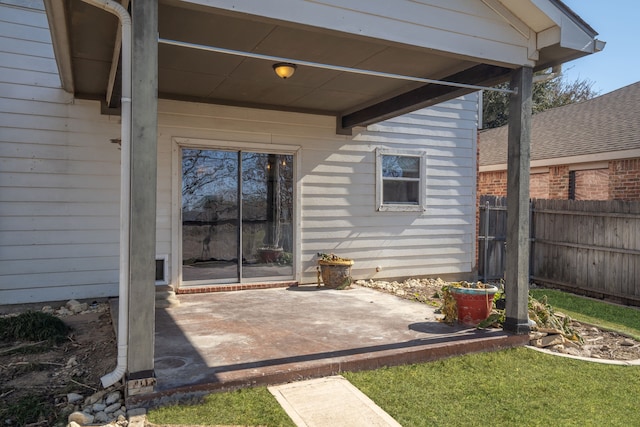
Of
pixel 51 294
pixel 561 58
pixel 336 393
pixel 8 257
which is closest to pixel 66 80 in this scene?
pixel 8 257

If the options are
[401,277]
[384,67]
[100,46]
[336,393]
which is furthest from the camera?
[401,277]

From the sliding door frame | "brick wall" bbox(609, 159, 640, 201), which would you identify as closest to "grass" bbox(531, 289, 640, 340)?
"brick wall" bbox(609, 159, 640, 201)

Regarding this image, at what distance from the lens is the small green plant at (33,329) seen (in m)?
4.59

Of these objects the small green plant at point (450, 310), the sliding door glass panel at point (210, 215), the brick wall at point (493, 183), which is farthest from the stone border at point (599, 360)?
the brick wall at point (493, 183)

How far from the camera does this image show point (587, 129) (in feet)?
34.6

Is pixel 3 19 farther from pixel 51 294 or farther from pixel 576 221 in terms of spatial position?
pixel 576 221

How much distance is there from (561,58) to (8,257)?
21.8 ft

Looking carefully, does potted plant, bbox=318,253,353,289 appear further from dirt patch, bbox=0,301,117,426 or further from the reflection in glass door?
dirt patch, bbox=0,301,117,426

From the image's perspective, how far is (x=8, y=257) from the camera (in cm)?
567

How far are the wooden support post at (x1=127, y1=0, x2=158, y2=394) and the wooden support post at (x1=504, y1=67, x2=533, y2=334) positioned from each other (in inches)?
133

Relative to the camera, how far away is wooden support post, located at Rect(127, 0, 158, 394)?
304 centimetres

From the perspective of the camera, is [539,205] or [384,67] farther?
[539,205]

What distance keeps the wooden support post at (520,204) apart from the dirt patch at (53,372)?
3.71m

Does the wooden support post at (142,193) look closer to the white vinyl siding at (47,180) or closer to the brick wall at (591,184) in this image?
the white vinyl siding at (47,180)
